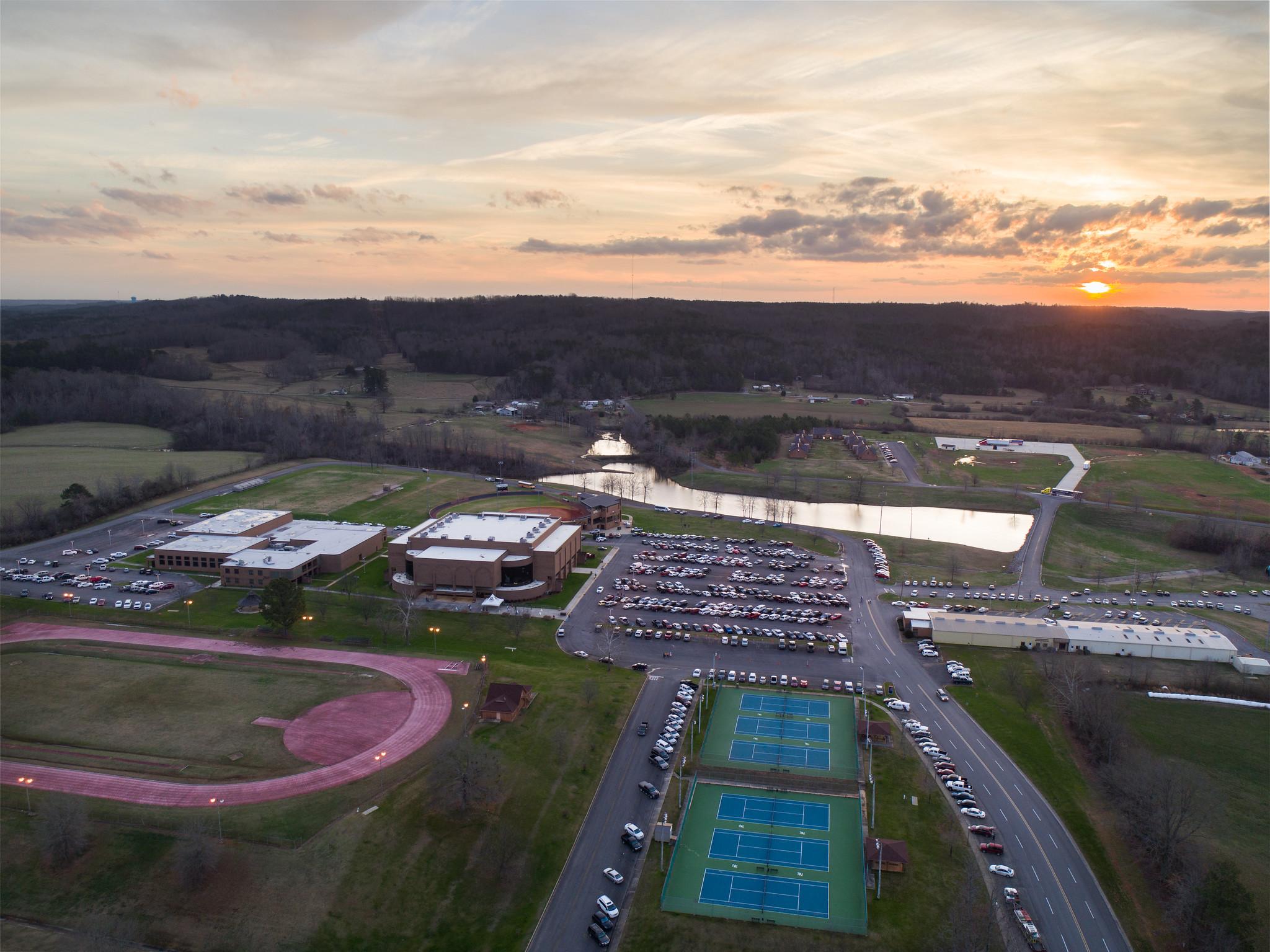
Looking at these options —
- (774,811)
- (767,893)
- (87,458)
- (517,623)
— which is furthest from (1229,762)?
(87,458)

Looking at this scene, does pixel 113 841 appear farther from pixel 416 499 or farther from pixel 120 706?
pixel 416 499

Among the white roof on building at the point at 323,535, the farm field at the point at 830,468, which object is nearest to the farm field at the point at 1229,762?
the white roof on building at the point at 323,535

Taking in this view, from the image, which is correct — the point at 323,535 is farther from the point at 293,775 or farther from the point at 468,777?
the point at 468,777

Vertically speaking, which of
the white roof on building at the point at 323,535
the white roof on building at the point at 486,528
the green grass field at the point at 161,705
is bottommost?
the green grass field at the point at 161,705

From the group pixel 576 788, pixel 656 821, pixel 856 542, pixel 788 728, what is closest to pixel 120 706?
pixel 576 788

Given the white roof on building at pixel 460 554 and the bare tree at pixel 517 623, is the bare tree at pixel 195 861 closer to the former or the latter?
the bare tree at pixel 517 623

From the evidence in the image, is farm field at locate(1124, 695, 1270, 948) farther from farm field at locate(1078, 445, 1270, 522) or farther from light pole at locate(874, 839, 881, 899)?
farm field at locate(1078, 445, 1270, 522)
